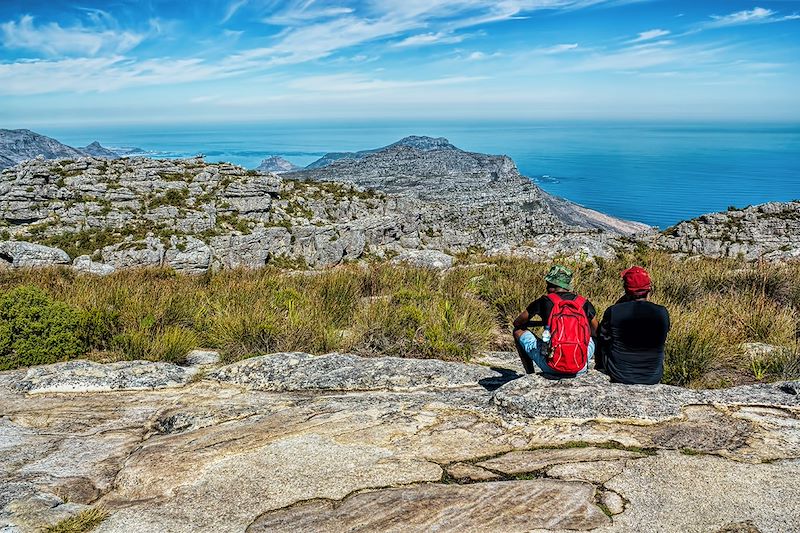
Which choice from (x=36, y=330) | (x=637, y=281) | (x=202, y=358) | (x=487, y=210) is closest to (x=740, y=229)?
(x=637, y=281)

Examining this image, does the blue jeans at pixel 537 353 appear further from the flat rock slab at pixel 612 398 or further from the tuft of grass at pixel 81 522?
the tuft of grass at pixel 81 522

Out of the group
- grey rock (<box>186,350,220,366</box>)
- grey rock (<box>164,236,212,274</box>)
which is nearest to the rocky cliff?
grey rock (<box>164,236,212,274</box>)

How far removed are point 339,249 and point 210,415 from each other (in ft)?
122

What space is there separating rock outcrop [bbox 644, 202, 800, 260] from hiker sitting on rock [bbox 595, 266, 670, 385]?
24404mm

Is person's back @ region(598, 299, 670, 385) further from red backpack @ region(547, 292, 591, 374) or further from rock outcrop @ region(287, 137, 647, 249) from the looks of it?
rock outcrop @ region(287, 137, 647, 249)

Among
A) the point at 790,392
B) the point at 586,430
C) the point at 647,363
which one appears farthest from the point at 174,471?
the point at 790,392

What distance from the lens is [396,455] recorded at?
11.5 ft

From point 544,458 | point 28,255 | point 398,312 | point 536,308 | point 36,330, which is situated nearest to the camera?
point 544,458

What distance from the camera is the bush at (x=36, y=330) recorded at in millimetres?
5891

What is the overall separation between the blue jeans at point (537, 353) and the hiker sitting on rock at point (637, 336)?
0.21 meters

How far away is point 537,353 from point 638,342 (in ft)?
3.24

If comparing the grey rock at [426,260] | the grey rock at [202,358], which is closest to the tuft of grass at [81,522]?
the grey rock at [202,358]

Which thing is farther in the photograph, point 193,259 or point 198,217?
point 198,217

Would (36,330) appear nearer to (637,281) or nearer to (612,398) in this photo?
(612,398)
